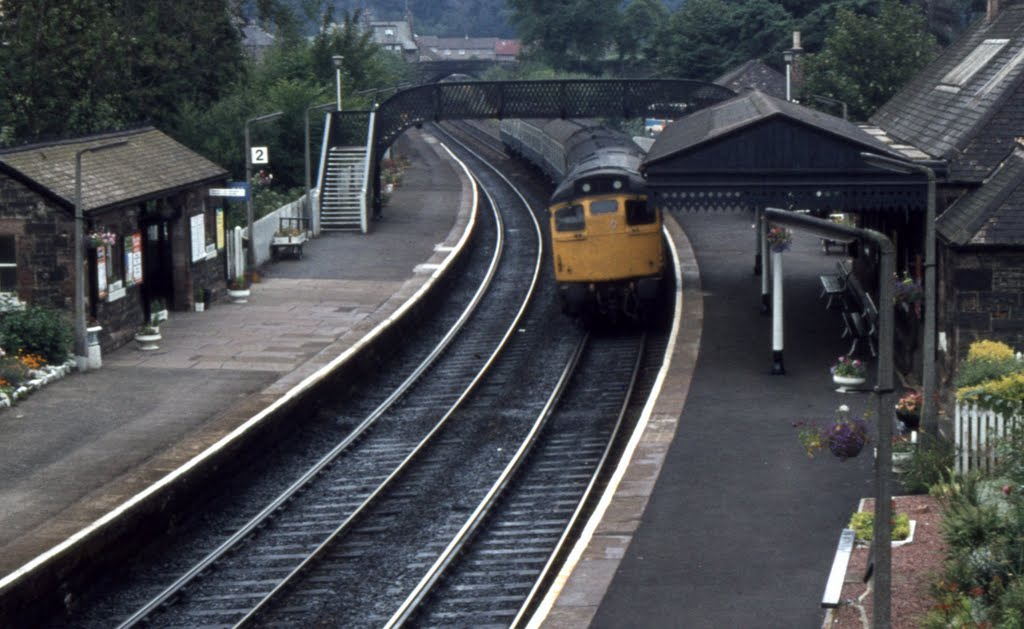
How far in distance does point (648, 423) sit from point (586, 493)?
76.0 inches

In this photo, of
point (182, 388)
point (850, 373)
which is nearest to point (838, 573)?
point (850, 373)

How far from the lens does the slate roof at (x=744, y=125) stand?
23141 mm

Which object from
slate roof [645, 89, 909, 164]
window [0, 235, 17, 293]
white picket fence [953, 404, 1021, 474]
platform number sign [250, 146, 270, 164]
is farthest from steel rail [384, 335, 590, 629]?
platform number sign [250, 146, 270, 164]

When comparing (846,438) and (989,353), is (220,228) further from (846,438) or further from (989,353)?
(846,438)

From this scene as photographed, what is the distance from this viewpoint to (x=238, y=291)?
31438mm

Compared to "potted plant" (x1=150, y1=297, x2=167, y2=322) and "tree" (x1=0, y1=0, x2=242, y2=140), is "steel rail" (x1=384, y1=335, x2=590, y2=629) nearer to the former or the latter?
"potted plant" (x1=150, y1=297, x2=167, y2=322)

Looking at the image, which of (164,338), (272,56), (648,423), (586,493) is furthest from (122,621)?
(272,56)

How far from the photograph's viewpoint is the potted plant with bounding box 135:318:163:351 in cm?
2608

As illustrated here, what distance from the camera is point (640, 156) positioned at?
109 feet

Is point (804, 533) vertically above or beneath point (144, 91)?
beneath

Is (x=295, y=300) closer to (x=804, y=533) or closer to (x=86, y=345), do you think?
(x=86, y=345)

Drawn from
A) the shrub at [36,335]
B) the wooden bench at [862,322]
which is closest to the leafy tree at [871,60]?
the wooden bench at [862,322]

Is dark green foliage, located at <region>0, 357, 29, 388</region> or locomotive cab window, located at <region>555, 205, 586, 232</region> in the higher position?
locomotive cab window, located at <region>555, 205, 586, 232</region>

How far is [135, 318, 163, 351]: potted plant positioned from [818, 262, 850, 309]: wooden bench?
1287cm
